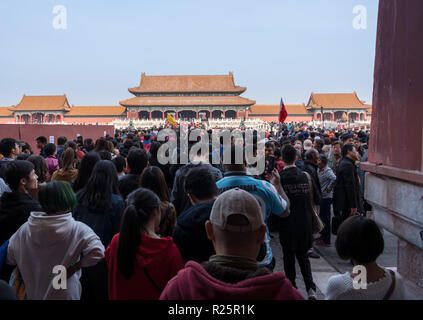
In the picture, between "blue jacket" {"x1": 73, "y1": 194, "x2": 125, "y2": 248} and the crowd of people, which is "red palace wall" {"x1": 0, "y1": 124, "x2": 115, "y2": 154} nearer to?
the crowd of people

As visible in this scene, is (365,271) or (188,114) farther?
(188,114)

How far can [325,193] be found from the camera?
5566 mm

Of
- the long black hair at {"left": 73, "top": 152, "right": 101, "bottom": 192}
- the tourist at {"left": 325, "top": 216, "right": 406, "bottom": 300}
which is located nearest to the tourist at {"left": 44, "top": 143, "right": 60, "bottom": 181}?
the long black hair at {"left": 73, "top": 152, "right": 101, "bottom": 192}

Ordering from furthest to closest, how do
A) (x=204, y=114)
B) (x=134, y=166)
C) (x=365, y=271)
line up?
(x=204, y=114) → (x=134, y=166) → (x=365, y=271)

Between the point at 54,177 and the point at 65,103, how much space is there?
49192mm

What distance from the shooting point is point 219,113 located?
47.7 m

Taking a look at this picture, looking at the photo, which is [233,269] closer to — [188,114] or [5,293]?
[5,293]

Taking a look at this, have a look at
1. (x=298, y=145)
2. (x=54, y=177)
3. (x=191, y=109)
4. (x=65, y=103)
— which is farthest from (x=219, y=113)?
(x=54, y=177)

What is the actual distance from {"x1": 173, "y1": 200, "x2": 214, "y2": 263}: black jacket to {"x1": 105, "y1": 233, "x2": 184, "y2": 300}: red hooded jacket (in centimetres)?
11

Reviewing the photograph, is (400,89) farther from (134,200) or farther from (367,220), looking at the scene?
Result: (134,200)

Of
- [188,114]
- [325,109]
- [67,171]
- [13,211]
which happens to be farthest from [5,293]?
[325,109]

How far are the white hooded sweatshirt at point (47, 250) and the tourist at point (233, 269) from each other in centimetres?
106

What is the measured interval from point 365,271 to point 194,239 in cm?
96

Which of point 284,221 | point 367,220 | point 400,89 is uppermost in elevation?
point 400,89
